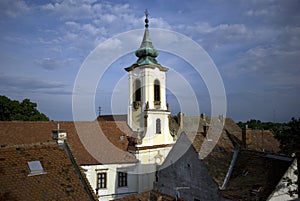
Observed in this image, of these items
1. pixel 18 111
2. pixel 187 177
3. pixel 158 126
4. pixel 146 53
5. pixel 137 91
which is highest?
pixel 146 53

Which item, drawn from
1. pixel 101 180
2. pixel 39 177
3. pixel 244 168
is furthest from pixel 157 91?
pixel 39 177

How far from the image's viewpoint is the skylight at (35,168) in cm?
934

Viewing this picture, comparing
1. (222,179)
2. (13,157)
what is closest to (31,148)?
(13,157)

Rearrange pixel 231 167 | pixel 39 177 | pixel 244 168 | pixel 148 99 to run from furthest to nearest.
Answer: pixel 148 99, pixel 231 167, pixel 244 168, pixel 39 177

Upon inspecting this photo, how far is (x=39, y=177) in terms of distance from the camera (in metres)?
9.29

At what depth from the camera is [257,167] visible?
15312mm

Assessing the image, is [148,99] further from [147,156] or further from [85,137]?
[85,137]

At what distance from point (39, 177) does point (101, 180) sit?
546 inches

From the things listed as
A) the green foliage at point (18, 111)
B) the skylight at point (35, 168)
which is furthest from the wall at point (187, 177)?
the green foliage at point (18, 111)

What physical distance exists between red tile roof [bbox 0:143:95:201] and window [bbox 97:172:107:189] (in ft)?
40.5

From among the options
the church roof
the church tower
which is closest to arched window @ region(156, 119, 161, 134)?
the church tower

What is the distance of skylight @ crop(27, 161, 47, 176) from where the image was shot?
9.34 m

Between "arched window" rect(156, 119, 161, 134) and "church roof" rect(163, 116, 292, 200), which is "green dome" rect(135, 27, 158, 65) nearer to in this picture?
"arched window" rect(156, 119, 161, 134)

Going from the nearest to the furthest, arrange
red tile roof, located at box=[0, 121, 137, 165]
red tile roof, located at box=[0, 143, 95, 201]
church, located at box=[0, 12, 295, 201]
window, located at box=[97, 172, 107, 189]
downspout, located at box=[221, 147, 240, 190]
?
red tile roof, located at box=[0, 143, 95, 201]
church, located at box=[0, 12, 295, 201]
downspout, located at box=[221, 147, 240, 190]
red tile roof, located at box=[0, 121, 137, 165]
window, located at box=[97, 172, 107, 189]
